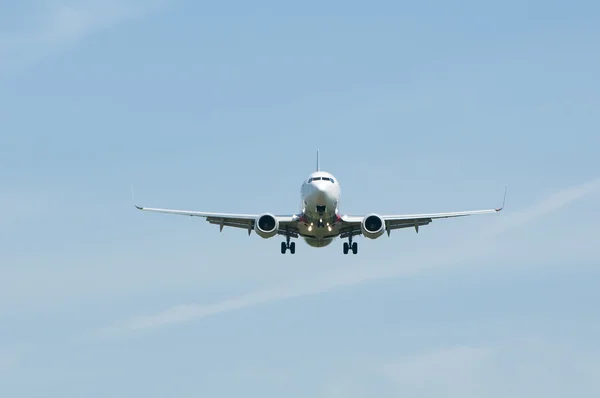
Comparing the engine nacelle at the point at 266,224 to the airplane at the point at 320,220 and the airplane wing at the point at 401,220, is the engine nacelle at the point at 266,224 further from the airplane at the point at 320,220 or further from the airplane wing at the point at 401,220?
the airplane wing at the point at 401,220

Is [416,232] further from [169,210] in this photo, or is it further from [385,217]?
[169,210]

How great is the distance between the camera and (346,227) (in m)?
75.1

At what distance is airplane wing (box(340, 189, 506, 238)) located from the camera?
74.5 meters

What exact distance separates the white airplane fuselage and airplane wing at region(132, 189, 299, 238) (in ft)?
3.03

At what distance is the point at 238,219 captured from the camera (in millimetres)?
77562

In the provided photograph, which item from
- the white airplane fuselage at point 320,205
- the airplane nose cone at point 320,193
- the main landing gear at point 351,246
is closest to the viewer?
the airplane nose cone at point 320,193

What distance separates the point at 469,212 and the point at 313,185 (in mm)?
14617

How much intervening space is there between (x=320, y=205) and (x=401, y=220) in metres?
9.72

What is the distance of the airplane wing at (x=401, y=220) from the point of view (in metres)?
74.5

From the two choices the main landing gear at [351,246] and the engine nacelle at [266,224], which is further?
the main landing gear at [351,246]

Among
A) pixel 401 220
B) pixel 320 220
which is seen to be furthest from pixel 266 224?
pixel 401 220

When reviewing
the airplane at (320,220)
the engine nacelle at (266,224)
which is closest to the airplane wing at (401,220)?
the airplane at (320,220)

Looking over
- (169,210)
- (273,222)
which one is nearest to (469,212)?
(273,222)

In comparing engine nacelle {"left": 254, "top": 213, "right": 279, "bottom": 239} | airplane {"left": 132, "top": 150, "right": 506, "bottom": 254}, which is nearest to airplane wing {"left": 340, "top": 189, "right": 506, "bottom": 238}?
airplane {"left": 132, "top": 150, "right": 506, "bottom": 254}
